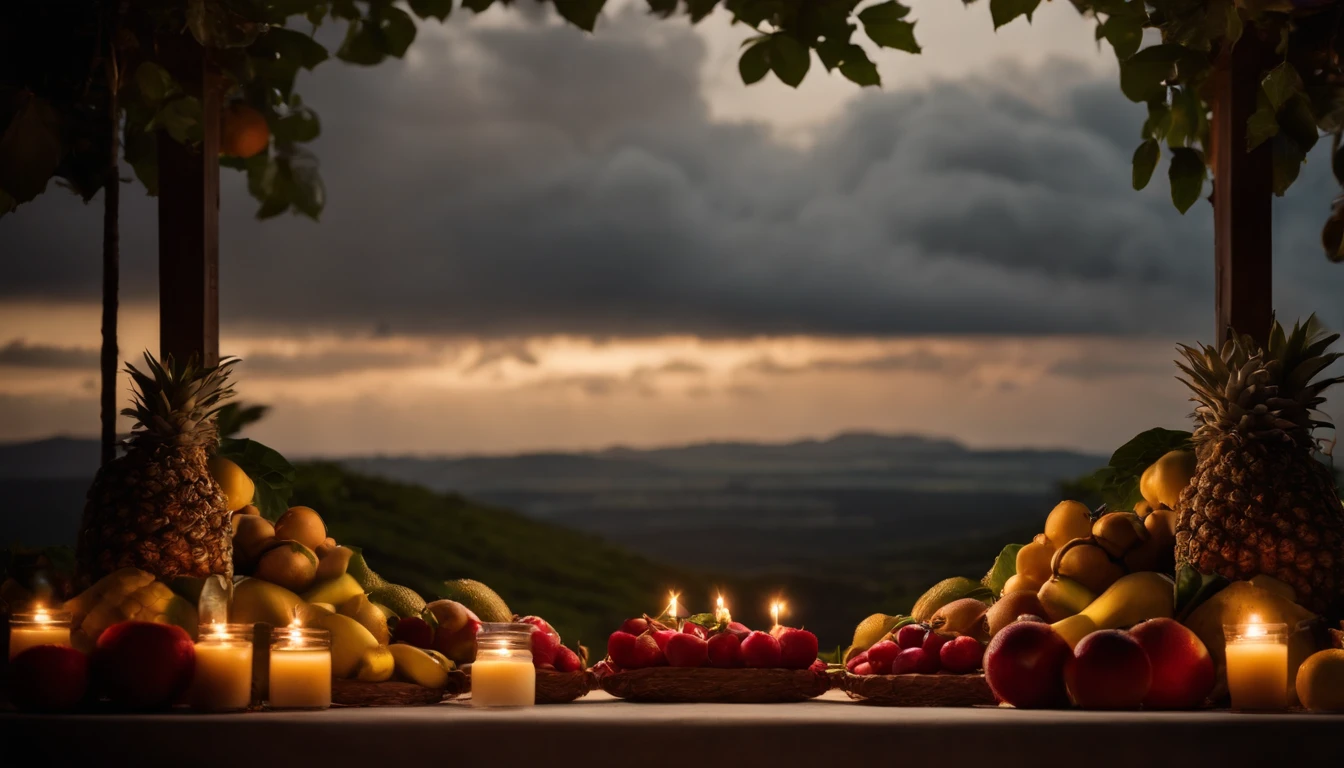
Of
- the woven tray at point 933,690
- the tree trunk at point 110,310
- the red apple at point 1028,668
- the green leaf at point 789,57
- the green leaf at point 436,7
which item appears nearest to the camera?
the red apple at point 1028,668

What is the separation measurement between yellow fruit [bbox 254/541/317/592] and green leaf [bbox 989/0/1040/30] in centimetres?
226

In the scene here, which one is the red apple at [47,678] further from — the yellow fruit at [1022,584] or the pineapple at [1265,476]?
the pineapple at [1265,476]

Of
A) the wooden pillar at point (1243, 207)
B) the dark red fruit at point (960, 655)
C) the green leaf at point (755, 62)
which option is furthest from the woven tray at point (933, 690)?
the green leaf at point (755, 62)

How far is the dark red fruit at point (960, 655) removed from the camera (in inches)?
106

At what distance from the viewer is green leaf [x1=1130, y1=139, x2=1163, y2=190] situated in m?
3.70

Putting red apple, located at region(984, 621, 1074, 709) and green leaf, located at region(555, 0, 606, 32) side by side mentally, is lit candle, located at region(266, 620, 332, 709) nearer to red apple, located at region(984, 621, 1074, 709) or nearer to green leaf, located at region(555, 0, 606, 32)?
red apple, located at region(984, 621, 1074, 709)

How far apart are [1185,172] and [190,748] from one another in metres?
2.89

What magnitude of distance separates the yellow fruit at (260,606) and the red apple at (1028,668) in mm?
1463

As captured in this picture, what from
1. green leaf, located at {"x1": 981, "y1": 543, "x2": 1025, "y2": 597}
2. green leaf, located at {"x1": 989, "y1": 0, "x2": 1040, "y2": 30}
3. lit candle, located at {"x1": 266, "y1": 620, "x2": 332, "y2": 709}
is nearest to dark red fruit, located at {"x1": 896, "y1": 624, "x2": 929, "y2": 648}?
green leaf, located at {"x1": 981, "y1": 543, "x2": 1025, "y2": 597}

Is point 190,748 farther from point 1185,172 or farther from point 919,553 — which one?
point 919,553

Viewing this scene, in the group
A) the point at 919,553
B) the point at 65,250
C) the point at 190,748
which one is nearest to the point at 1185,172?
the point at 190,748

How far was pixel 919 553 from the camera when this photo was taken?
26.1ft

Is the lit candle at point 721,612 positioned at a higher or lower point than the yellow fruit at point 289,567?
lower

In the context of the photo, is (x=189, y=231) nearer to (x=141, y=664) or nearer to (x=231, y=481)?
(x=231, y=481)
